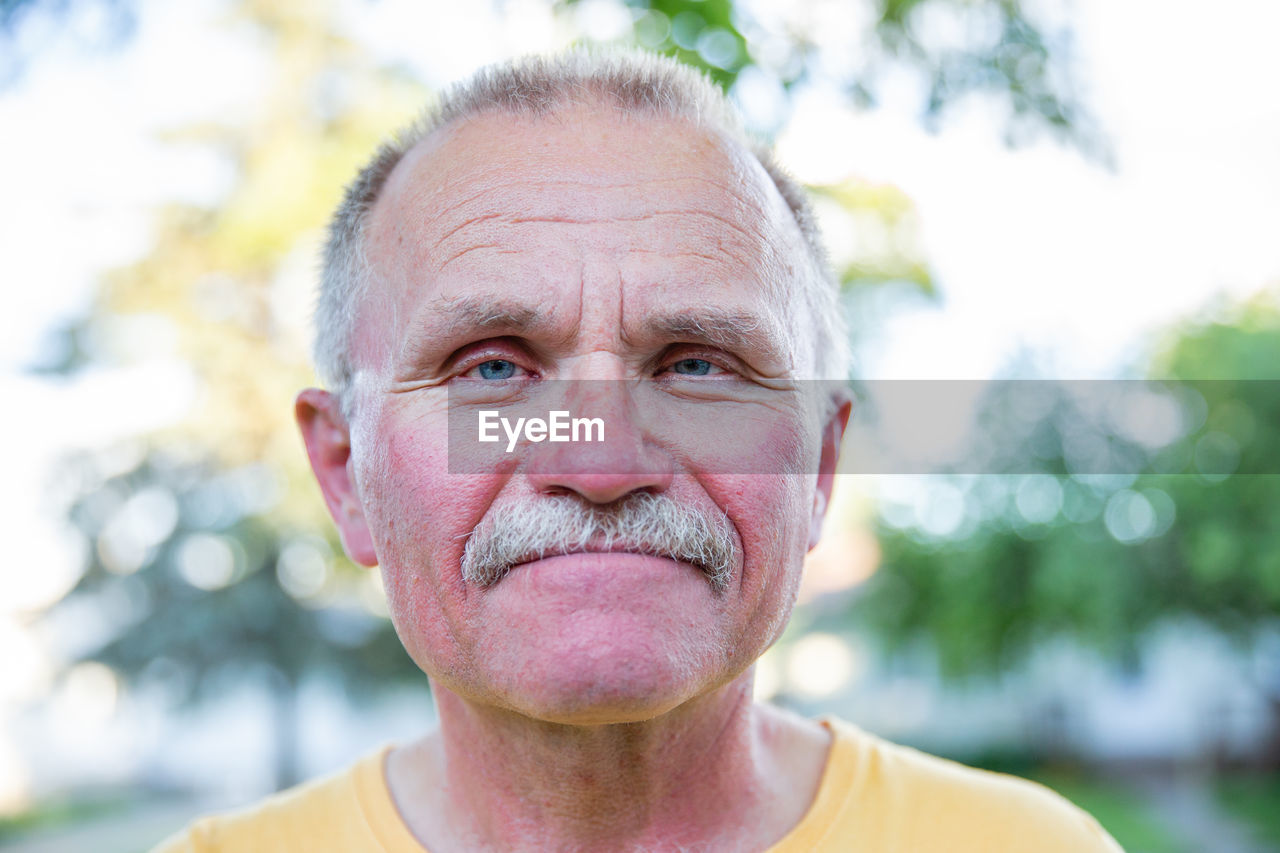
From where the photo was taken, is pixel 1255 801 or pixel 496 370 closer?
pixel 496 370

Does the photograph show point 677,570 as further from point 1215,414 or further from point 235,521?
point 1215,414

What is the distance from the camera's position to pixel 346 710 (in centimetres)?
1697

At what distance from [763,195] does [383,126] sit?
29.4 feet

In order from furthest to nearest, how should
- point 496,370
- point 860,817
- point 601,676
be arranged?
1. point 860,817
2. point 496,370
3. point 601,676

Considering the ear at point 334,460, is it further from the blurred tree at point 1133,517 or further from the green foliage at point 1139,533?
the green foliage at point 1139,533

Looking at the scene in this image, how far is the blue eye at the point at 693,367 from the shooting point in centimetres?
165

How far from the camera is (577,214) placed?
5.21ft

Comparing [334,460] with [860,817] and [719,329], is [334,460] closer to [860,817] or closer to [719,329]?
[719,329]

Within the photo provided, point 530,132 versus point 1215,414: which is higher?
point 1215,414

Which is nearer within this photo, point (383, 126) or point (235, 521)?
point (383, 126)

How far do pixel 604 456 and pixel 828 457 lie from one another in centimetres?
75

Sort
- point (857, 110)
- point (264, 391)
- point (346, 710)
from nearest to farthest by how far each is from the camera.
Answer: point (857, 110) → point (264, 391) → point (346, 710)

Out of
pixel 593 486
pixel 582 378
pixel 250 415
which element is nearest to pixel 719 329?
pixel 582 378

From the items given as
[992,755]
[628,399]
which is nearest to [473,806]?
[628,399]
